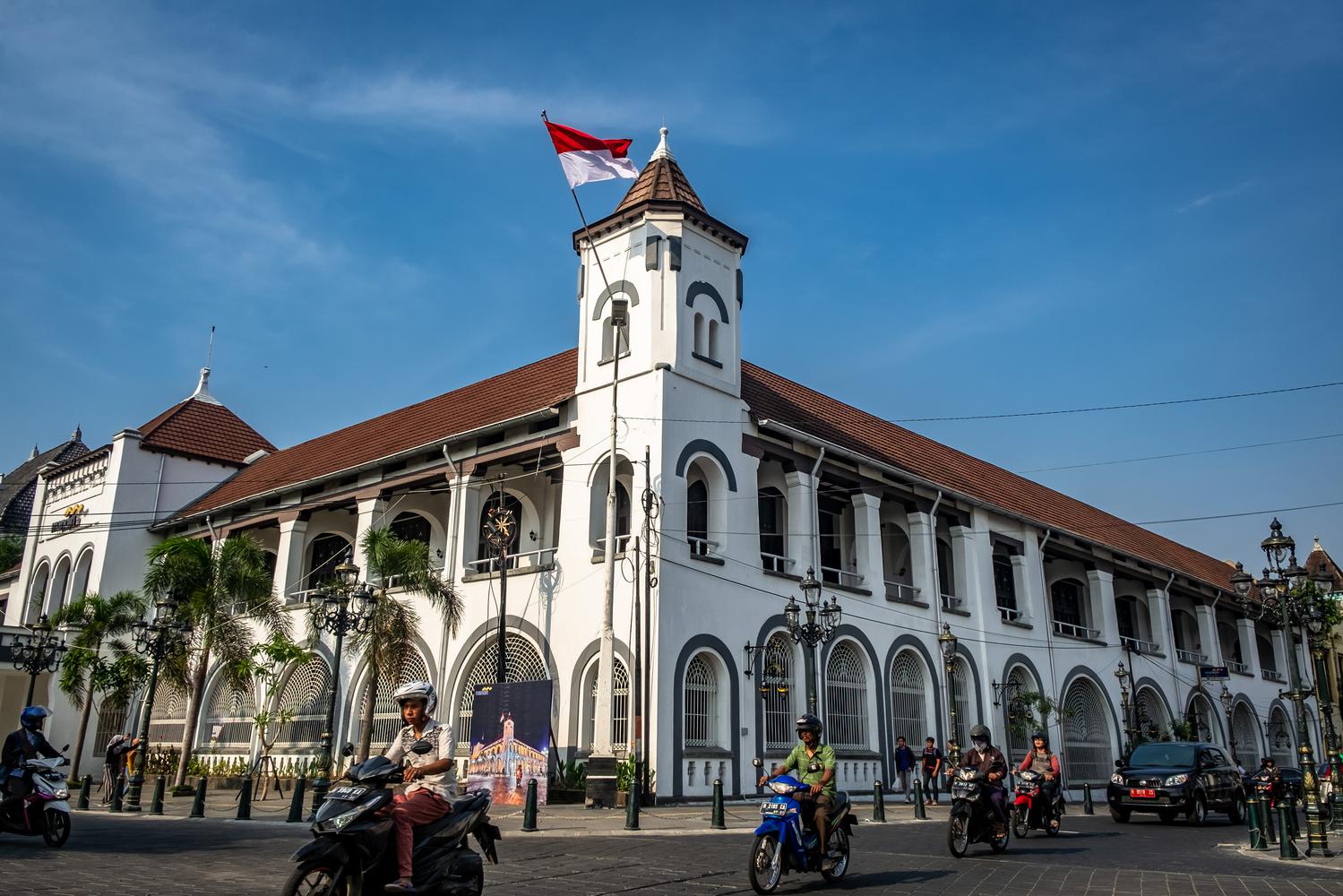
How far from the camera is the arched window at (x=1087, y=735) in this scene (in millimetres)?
33219

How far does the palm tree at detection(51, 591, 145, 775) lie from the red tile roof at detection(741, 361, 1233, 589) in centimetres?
1919

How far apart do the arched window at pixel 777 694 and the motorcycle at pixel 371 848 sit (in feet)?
Result: 54.8

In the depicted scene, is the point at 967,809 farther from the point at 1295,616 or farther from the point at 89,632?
the point at 89,632

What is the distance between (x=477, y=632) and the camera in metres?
24.4

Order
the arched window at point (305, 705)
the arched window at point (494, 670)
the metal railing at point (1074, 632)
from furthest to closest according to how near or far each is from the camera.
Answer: the metal railing at point (1074, 632)
the arched window at point (305, 705)
the arched window at point (494, 670)

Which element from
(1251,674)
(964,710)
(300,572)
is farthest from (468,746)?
(1251,674)

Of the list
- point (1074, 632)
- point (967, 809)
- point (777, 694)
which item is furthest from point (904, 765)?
point (967, 809)

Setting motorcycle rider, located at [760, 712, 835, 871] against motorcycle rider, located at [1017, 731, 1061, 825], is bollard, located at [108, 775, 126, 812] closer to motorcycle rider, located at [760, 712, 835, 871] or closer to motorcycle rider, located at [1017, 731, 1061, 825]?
motorcycle rider, located at [760, 712, 835, 871]

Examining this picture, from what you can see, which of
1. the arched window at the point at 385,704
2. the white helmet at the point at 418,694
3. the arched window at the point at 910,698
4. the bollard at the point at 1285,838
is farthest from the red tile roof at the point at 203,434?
the bollard at the point at 1285,838

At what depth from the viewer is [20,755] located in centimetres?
1091

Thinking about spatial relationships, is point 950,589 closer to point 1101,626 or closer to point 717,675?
point 1101,626

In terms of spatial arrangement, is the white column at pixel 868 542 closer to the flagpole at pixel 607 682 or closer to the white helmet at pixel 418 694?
the flagpole at pixel 607 682

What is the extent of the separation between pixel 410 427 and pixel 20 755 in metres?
20.8

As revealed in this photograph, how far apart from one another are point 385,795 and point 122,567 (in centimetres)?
3358
